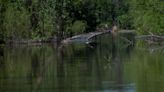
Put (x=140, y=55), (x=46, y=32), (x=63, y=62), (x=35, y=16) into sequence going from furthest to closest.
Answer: (x=35, y=16) < (x=46, y=32) < (x=140, y=55) < (x=63, y=62)

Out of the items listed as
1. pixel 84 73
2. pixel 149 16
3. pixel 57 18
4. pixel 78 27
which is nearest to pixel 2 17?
pixel 57 18

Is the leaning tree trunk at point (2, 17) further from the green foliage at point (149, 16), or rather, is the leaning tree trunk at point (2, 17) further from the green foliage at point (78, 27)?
the green foliage at point (149, 16)

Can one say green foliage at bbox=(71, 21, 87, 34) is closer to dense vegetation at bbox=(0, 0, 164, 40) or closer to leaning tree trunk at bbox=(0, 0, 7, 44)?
dense vegetation at bbox=(0, 0, 164, 40)

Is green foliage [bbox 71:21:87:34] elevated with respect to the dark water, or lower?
elevated

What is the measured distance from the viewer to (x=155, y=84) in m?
35.3

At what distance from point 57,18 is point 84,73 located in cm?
5588

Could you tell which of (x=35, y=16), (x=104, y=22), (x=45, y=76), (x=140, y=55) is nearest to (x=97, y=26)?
(x=104, y=22)

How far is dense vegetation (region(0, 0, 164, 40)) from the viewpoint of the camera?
248 ft

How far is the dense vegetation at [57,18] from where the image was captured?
248 feet

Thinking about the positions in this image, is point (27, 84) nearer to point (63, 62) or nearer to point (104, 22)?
point (63, 62)

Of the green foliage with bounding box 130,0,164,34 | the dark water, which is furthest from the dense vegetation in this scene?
the dark water

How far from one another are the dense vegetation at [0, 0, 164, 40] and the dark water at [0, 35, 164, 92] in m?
14.8

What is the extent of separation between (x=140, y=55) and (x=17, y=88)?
24864 millimetres

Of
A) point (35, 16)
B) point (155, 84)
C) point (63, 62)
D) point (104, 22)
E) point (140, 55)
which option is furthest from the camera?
point (104, 22)
